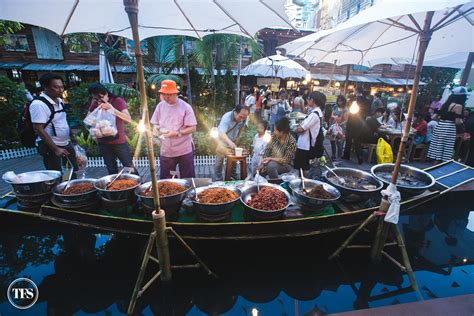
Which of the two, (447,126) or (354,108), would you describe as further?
(354,108)

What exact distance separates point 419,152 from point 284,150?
5952mm

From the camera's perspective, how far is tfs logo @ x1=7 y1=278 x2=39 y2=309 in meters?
2.58

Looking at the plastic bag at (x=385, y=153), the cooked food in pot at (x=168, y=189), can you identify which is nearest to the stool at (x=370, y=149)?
the plastic bag at (x=385, y=153)

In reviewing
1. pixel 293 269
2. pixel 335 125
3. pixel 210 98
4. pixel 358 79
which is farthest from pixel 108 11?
pixel 358 79

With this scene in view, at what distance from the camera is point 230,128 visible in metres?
4.76

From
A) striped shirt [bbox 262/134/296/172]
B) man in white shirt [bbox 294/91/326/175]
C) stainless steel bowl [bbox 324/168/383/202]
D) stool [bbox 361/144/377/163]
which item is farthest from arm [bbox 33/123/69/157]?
stool [bbox 361/144/377/163]

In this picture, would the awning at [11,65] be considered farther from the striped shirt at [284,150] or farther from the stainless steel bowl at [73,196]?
the striped shirt at [284,150]

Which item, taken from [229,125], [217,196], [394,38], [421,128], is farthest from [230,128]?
[421,128]

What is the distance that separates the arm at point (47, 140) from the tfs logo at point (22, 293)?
1.78 m

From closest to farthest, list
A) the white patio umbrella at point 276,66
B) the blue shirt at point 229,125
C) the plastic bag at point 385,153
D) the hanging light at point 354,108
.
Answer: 1. the blue shirt at point 229,125
2. the plastic bag at point 385,153
3. the hanging light at point 354,108
4. the white patio umbrella at point 276,66

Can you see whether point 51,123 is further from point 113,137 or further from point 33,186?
point 33,186

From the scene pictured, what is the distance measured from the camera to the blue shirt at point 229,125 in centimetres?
469

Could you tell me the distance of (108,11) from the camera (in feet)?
10.2

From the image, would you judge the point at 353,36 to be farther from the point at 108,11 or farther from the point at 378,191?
the point at 108,11
